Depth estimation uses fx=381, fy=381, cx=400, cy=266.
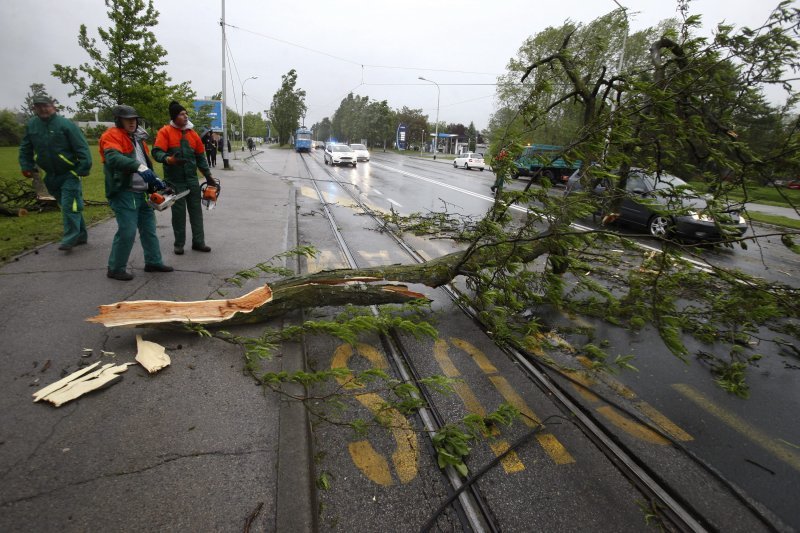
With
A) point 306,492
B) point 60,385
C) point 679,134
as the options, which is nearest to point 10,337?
point 60,385

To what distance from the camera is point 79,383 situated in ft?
9.09

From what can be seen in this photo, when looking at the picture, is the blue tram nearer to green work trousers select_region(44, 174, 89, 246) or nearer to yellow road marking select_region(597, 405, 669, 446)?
green work trousers select_region(44, 174, 89, 246)

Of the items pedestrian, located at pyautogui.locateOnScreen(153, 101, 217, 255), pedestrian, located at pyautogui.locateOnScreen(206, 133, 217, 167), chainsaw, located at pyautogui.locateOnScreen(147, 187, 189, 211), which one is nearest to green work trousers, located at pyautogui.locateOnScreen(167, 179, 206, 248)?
pedestrian, located at pyautogui.locateOnScreen(153, 101, 217, 255)

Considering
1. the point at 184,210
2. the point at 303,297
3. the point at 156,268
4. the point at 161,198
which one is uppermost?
the point at 161,198

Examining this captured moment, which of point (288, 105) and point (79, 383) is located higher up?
point (288, 105)

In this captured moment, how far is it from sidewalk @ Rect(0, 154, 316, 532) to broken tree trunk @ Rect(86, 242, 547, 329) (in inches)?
8.7

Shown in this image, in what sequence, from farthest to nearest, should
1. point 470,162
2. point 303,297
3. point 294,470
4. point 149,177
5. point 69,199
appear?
1. point 470,162
2. point 69,199
3. point 149,177
4. point 303,297
5. point 294,470

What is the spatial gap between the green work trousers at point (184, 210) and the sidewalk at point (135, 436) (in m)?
1.72

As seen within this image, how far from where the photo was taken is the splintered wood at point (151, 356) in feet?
9.98

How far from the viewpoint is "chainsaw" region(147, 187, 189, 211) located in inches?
188

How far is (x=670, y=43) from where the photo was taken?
3.90 metres

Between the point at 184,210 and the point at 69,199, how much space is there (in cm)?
137

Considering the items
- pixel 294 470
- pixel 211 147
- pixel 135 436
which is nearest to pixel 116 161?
pixel 135 436

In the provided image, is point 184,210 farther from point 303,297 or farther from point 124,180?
point 303,297
